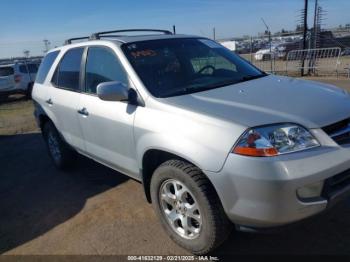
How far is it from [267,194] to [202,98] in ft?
3.48

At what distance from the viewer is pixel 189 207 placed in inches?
123

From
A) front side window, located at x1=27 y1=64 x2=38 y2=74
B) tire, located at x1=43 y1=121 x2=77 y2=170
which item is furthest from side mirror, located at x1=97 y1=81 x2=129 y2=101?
front side window, located at x1=27 y1=64 x2=38 y2=74

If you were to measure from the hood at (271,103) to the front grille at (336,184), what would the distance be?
1.29ft

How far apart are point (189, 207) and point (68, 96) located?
2.34m

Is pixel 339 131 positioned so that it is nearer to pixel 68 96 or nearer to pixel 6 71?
pixel 68 96

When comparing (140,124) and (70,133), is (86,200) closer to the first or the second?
(70,133)

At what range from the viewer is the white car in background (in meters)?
16.5

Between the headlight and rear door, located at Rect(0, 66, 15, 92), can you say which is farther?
rear door, located at Rect(0, 66, 15, 92)

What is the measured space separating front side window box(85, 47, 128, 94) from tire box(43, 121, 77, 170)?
129 cm

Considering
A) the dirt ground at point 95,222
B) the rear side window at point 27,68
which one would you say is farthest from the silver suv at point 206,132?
the rear side window at point 27,68

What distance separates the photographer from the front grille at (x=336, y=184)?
2670 mm

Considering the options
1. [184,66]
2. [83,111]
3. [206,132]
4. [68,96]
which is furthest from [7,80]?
[206,132]

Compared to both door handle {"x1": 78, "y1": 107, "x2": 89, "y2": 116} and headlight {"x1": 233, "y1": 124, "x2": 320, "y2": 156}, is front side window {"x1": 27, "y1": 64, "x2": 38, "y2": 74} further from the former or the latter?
headlight {"x1": 233, "y1": 124, "x2": 320, "y2": 156}

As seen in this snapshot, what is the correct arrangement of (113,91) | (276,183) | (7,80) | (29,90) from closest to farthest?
(276,183) < (113,91) < (7,80) < (29,90)
